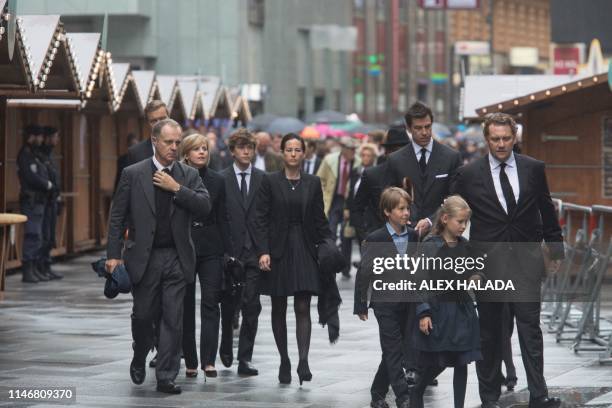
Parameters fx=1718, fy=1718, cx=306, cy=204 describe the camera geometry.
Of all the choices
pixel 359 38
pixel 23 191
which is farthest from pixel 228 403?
pixel 359 38

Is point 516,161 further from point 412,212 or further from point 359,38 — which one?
point 359,38

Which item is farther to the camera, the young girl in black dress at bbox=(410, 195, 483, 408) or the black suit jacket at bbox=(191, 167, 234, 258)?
the black suit jacket at bbox=(191, 167, 234, 258)

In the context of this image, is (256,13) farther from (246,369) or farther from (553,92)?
(246,369)

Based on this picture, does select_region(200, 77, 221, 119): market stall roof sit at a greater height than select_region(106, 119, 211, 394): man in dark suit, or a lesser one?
greater

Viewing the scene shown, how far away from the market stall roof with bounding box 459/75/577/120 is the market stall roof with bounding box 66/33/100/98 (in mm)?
6909

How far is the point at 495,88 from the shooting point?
91.8 ft

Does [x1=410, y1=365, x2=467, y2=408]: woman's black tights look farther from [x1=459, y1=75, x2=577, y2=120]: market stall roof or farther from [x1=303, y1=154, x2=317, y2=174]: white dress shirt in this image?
[x1=459, y1=75, x2=577, y2=120]: market stall roof

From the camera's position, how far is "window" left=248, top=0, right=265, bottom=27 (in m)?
60.9

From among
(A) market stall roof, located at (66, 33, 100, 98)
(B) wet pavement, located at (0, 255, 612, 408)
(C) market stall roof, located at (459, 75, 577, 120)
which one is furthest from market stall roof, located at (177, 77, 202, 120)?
(B) wet pavement, located at (0, 255, 612, 408)

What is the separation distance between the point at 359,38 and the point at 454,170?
67.0 m

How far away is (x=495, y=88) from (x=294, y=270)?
52.8 feet

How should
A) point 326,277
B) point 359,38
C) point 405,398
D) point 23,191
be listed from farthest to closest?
1. point 359,38
2. point 23,191
3. point 326,277
4. point 405,398

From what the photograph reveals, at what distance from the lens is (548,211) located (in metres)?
10.9

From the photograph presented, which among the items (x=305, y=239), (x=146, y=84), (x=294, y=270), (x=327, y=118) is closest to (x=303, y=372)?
(x=294, y=270)
